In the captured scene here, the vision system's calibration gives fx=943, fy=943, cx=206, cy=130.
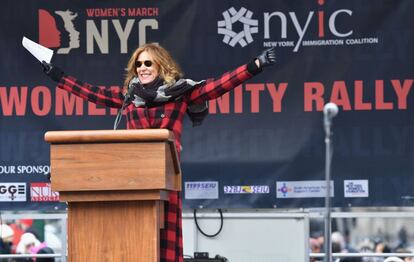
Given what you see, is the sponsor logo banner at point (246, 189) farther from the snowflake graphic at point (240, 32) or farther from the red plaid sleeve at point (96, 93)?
the red plaid sleeve at point (96, 93)

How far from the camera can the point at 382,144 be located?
656 centimetres

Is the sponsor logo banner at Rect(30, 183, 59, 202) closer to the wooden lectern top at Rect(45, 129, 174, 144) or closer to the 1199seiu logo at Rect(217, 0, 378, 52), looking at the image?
the 1199seiu logo at Rect(217, 0, 378, 52)

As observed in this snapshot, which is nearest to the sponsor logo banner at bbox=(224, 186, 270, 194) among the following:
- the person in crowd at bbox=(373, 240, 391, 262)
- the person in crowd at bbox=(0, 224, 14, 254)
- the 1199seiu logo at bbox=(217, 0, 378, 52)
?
the 1199seiu logo at bbox=(217, 0, 378, 52)

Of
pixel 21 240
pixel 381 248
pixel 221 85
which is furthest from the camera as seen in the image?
pixel 381 248

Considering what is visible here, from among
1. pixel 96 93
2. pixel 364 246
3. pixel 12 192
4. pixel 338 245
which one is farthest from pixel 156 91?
pixel 364 246

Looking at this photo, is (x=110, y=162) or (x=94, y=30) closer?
(x=110, y=162)

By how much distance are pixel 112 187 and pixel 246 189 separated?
2.58 metres

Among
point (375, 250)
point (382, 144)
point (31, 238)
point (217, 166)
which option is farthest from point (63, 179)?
point (375, 250)

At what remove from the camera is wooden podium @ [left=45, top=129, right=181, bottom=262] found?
415 cm

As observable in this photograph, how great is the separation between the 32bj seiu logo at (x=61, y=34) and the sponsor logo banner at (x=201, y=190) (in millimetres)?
1312

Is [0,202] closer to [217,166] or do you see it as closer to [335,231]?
[217,166]

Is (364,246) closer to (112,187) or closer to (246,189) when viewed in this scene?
(246,189)

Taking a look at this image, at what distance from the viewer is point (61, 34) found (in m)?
6.80

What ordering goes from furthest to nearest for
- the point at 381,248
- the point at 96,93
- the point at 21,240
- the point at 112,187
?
1. the point at 381,248
2. the point at 21,240
3. the point at 96,93
4. the point at 112,187
